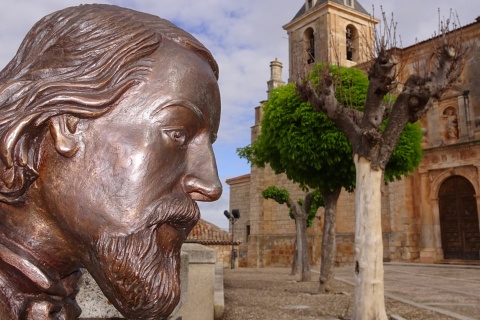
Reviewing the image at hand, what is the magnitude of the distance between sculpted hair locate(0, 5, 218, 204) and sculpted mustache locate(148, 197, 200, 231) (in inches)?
7.9

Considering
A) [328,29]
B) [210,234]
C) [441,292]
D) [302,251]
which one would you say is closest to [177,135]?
A: [441,292]

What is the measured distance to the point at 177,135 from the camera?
2.63ft

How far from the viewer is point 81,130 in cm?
78

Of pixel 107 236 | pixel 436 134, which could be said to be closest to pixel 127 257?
pixel 107 236

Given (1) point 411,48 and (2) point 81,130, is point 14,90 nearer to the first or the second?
(2) point 81,130

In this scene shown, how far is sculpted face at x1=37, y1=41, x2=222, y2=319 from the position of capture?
74 cm

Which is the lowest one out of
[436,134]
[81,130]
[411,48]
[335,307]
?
[335,307]

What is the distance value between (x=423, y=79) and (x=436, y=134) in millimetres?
15709

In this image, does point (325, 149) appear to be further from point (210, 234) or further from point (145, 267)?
point (145, 267)

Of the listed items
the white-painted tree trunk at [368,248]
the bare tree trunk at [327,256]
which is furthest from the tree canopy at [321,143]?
the white-painted tree trunk at [368,248]

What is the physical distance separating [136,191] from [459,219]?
21589mm

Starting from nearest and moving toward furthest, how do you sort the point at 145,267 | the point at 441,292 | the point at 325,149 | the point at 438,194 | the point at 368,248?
the point at 145,267 < the point at 368,248 < the point at 441,292 < the point at 325,149 < the point at 438,194

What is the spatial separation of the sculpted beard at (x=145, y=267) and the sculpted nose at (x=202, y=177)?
1.4 inches

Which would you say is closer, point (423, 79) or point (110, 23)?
point (110, 23)
